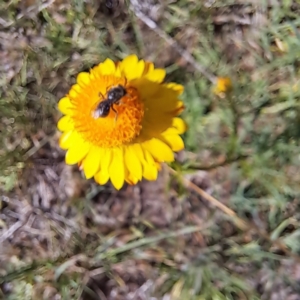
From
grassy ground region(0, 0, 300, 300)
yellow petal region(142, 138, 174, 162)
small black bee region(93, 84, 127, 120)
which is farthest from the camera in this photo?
grassy ground region(0, 0, 300, 300)

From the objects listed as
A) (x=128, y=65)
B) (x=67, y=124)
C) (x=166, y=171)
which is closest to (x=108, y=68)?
(x=128, y=65)

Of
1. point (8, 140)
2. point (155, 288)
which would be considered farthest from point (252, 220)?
point (8, 140)

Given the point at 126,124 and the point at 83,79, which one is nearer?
the point at 126,124

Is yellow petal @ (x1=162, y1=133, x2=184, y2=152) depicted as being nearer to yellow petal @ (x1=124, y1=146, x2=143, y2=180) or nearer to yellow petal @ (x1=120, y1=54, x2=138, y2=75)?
yellow petal @ (x1=124, y1=146, x2=143, y2=180)

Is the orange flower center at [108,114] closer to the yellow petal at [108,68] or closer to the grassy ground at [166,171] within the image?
the yellow petal at [108,68]

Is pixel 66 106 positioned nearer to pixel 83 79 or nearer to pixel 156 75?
pixel 83 79

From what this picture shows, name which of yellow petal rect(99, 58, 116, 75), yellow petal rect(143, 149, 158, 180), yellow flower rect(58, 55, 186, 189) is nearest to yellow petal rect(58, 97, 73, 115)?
yellow flower rect(58, 55, 186, 189)

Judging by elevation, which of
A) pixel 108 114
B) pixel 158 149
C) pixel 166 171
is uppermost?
pixel 108 114
